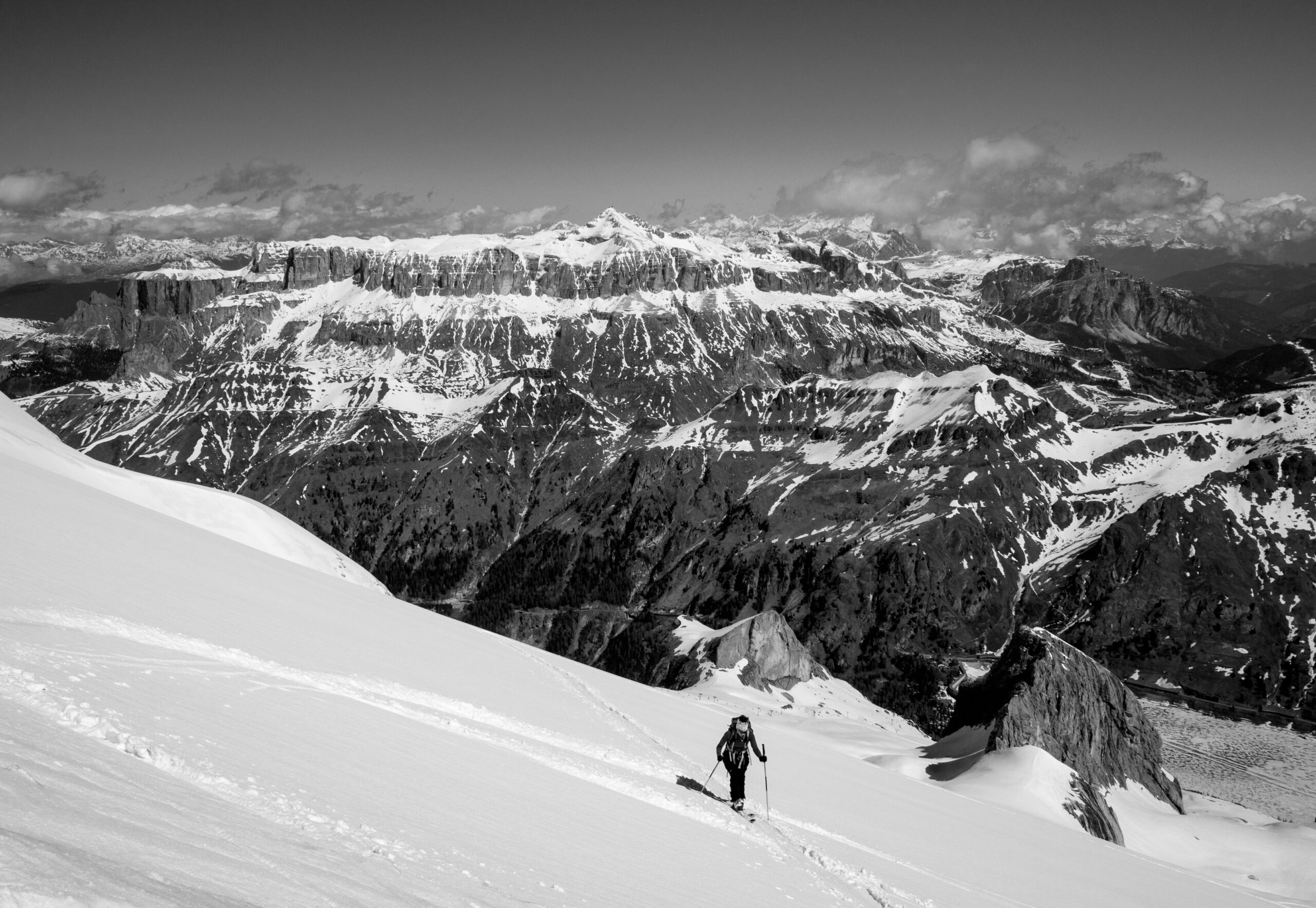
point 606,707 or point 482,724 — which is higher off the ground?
point 482,724

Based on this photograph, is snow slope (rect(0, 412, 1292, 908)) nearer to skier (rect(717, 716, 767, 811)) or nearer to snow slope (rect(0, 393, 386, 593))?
skier (rect(717, 716, 767, 811))

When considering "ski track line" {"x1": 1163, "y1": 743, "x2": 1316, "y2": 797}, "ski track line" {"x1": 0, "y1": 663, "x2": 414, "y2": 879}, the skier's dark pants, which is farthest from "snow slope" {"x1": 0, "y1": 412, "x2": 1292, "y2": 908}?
"ski track line" {"x1": 1163, "y1": 743, "x2": 1316, "y2": 797}

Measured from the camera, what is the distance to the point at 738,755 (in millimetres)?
21266

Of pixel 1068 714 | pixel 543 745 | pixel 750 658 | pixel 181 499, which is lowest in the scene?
pixel 750 658

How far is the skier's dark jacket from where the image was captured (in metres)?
21.2

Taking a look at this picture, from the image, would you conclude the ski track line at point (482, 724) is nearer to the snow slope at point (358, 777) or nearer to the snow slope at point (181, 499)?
the snow slope at point (358, 777)

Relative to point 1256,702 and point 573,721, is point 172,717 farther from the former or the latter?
point 1256,702

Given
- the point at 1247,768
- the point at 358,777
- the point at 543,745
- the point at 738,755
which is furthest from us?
the point at 1247,768

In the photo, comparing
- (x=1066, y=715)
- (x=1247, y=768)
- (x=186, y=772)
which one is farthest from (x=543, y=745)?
(x=1247, y=768)

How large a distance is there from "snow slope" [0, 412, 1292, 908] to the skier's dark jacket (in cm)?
109

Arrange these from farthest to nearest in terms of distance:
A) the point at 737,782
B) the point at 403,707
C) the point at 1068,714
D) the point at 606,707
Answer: the point at 1068,714 < the point at 606,707 < the point at 737,782 < the point at 403,707

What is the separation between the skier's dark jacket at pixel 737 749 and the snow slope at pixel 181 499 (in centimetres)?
2486

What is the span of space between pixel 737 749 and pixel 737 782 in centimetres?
74

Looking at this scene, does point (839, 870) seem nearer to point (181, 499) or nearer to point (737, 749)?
point (737, 749)
